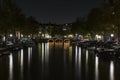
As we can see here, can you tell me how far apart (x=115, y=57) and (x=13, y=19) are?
4231 cm

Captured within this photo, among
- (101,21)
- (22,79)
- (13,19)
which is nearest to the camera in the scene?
(22,79)

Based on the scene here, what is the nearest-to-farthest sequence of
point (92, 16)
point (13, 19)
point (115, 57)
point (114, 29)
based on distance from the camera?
point (115, 57) < point (114, 29) < point (13, 19) < point (92, 16)

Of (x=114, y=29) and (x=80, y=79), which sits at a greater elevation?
(x=114, y=29)

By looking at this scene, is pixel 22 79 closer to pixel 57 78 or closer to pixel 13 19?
pixel 57 78

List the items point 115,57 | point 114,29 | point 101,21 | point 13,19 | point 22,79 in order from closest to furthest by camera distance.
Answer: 1. point 22,79
2. point 115,57
3. point 114,29
4. point 101,21
5. point 13,19

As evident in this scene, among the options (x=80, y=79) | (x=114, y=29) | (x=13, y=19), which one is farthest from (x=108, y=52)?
(x=13, y=19)

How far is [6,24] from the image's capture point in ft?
214

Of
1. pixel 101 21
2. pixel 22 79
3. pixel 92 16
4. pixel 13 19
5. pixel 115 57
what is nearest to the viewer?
pixel 22 79

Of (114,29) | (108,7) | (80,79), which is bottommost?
(80,79)

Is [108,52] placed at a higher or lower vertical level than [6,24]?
lower

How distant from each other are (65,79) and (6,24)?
49.0 metres

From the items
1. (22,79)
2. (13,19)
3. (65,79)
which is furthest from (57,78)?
(13,19)

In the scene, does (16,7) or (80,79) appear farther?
(16,7)

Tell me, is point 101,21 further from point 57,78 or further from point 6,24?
point 57,78
